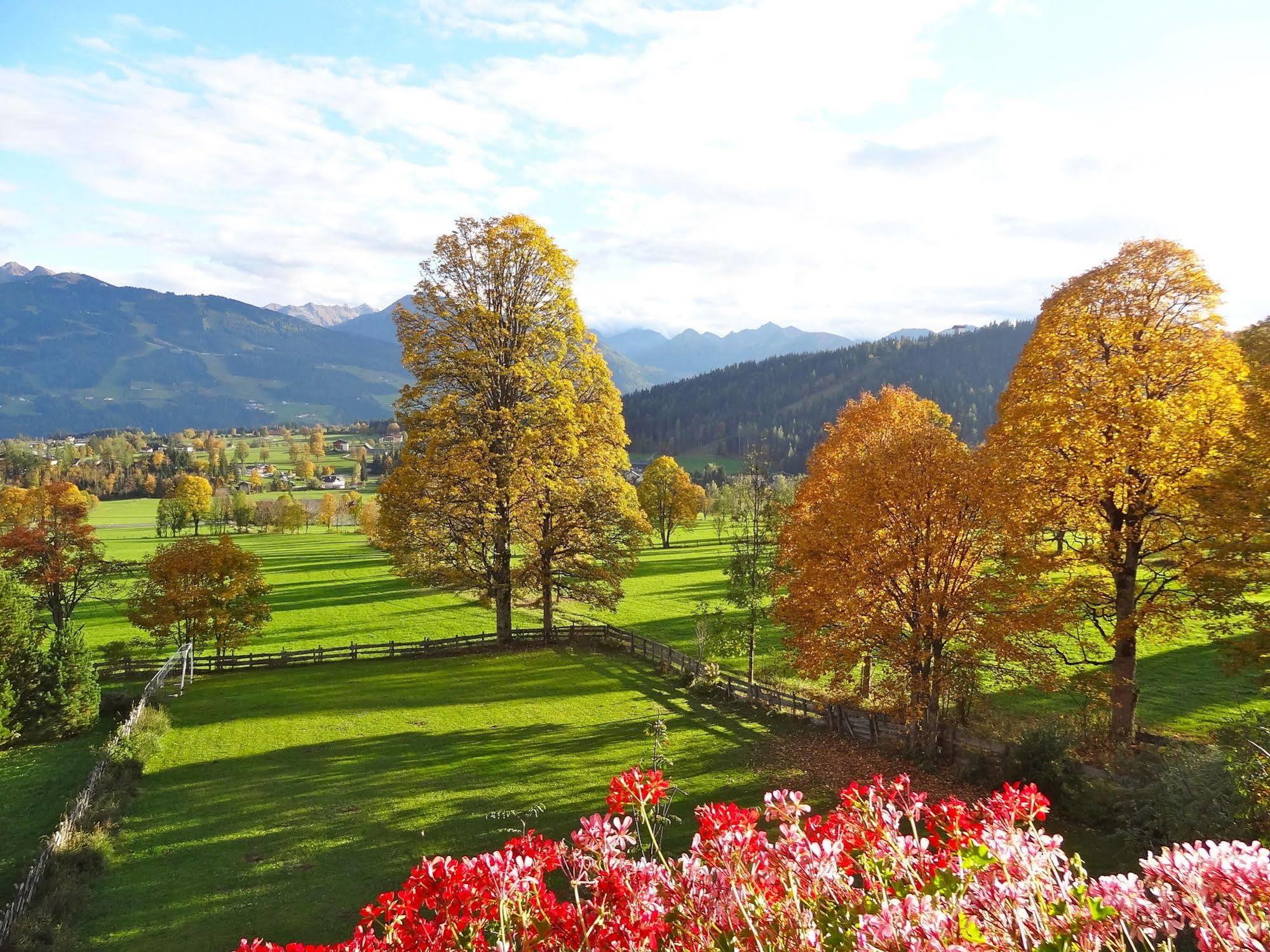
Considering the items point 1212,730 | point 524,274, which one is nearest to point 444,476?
point 524,274

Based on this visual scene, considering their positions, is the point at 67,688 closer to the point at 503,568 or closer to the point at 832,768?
the point at 503,568

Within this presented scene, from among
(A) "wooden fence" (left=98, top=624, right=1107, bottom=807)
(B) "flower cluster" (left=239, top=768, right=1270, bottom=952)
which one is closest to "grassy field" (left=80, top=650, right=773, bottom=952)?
(A) "wooden fence" (left=98, top=624, right=1107, bottom=807)

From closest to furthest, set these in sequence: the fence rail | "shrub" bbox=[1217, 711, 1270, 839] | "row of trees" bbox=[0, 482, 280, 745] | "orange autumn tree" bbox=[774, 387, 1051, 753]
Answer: "shrub" bbox=[1217, 711, 1270, 839] → "orange autumn tree" bbox=[774, 387, 1051, 753] → the fence rail → "row of trees" bbox=[0, 482, 280, 745]

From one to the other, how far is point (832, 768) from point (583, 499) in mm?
13918

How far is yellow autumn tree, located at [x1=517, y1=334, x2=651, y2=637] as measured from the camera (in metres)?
25.9

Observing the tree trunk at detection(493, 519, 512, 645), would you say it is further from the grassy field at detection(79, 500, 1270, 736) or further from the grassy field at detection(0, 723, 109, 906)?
the grassy field at detection(0, 723, 109, 906)

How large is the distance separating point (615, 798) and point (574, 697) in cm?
2013

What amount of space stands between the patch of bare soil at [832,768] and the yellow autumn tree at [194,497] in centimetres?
9074

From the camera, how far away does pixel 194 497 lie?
300 feet

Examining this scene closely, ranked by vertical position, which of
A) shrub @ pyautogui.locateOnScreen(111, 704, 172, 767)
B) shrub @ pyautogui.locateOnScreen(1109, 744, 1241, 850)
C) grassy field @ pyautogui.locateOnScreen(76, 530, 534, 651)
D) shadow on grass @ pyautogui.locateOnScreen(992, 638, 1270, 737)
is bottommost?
grassy field @ pyautogui.locateOnScreen(76, 530, 534, 651)

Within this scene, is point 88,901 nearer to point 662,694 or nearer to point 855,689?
point 662,694

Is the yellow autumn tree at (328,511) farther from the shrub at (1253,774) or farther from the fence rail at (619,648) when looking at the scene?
the shrub at (1253,774)

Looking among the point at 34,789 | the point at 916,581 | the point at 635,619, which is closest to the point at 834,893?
the point at 916,581

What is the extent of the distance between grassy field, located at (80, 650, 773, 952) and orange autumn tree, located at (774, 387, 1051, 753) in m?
4.76
